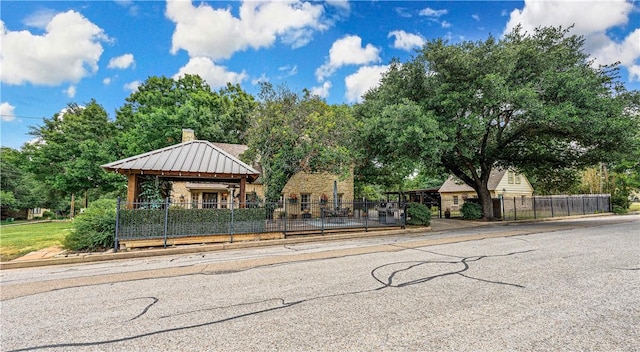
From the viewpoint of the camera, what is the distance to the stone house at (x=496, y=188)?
34469 millimetres

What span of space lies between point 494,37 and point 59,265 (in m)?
22.0

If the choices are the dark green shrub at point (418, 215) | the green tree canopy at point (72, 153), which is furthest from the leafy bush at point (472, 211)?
the green tree canopy at point (72, 153)

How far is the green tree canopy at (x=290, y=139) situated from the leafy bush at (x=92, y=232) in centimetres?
691

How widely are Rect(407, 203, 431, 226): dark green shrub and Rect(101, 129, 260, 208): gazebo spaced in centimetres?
944

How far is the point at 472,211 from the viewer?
2112 cm

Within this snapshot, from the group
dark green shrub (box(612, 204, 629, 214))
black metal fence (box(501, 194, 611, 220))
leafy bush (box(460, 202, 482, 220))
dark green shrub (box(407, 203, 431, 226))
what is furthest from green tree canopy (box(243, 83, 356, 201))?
dark green shrub (box(612, 204, 629, 214))

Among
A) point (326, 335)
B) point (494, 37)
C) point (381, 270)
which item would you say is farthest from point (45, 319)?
point (494, 37)

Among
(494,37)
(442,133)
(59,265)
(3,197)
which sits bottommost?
(59,265)

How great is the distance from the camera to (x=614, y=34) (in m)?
17.2

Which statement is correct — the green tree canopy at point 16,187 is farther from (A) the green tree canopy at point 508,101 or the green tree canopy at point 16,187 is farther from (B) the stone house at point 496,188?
(B) the stone house at point 496,188

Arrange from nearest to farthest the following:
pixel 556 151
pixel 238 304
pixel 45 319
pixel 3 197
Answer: pixel 45 319 < pixel 238 304 < pixel 556 151 < pixel 3 197

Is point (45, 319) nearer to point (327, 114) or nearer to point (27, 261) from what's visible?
point (27, 261)

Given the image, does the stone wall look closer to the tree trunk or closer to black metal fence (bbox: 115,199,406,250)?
black metal fence (bbox: 115,199,406,250)

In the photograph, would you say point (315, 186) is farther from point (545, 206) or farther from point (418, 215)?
point (545, 206)
